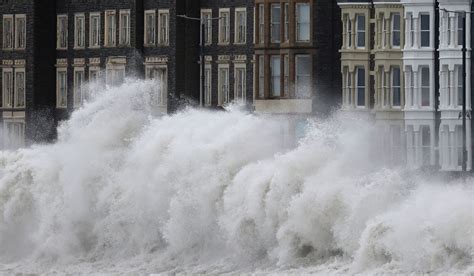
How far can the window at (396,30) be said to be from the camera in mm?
113812

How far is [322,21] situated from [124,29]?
43.9 feet

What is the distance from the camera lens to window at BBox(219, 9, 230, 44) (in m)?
121

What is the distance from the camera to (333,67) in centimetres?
11525

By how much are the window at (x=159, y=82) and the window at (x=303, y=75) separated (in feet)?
28.9

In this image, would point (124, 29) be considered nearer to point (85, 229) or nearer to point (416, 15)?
point (416, 15)

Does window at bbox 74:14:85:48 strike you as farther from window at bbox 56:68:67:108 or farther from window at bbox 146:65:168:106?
window at bbox 146:65:168:106

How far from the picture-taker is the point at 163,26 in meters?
122

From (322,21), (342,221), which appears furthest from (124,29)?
(342,221)

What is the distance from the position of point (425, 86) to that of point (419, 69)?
0.87m

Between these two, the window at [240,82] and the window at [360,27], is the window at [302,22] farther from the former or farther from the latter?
the window at [240,82]

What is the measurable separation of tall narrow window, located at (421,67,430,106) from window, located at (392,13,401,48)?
6.53 feet

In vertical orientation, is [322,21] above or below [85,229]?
→ above

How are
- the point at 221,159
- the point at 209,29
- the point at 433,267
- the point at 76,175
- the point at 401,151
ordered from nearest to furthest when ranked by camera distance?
1. the point at 433,267
2. the point at 221,159
3. the point at 76,175
4. the point at 401,151
5. the point at 209,29

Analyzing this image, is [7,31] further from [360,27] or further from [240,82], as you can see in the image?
[360,27]
